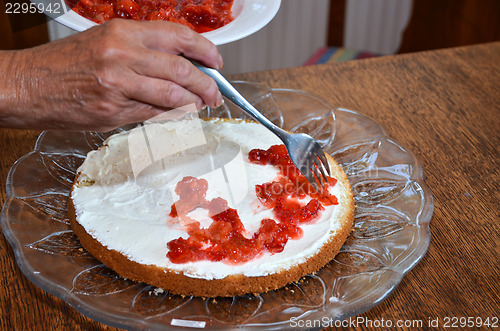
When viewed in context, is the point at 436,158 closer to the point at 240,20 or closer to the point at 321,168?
the point at 321,168

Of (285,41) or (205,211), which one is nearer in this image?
(205,211)

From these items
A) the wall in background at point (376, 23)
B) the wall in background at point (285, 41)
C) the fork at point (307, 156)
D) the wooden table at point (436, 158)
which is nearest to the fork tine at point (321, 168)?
the fork at point (307, 156)

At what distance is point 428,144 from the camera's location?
170 centimetres

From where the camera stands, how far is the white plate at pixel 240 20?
123cm

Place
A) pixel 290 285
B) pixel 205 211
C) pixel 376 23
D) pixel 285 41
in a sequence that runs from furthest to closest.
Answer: pixel 376 23, pixel 285 41, pixel 205 211, pixel 290 285

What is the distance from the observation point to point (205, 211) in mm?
1323

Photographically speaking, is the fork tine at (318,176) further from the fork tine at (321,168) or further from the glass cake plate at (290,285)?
the glass cake plate at (290,285)

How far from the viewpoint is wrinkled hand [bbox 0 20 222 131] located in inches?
42.1

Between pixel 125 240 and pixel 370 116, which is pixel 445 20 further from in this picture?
pixel 125 240

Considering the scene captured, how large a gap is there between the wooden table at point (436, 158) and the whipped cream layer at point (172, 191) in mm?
206

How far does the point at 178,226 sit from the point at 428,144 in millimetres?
892

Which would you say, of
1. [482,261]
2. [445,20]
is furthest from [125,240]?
[445,20]

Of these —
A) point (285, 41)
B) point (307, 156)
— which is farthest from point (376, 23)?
point (307, 156)

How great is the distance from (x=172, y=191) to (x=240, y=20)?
1.57 ft
